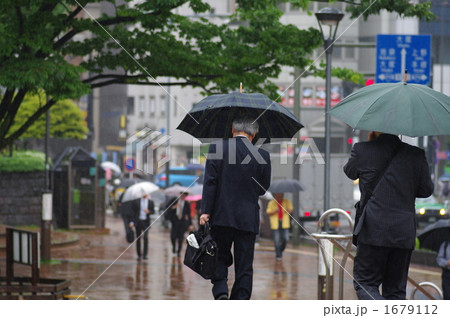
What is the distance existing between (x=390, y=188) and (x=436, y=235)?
671 centimetres

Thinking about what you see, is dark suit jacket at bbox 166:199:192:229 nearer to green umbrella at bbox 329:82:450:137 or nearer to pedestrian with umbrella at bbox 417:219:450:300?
pedestrian with umbrella at bbox 417:219:450:300

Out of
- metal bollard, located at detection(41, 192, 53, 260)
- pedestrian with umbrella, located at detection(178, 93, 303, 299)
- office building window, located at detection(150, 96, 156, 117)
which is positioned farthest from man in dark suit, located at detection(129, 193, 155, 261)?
office building window, located at detection(150, 96, 156, 117)

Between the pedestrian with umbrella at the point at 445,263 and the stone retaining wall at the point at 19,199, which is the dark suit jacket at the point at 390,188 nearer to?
the pedestrian with umbrella at the point at 445,263

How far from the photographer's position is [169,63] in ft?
49.2

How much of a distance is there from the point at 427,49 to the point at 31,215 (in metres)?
13.6

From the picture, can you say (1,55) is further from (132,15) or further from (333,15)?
(333,15)

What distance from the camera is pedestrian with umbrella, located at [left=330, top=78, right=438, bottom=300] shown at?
6.04 m

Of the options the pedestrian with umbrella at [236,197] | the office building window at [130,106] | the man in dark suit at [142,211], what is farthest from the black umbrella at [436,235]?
the office building window at [130,106]

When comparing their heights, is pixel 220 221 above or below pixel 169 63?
below

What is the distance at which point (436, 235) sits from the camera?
12.4 metres

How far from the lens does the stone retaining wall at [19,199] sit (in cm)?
2699

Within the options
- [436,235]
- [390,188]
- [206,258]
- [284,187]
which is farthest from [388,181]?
[284,187]

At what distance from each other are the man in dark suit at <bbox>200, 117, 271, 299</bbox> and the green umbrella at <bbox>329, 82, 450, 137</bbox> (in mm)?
734
